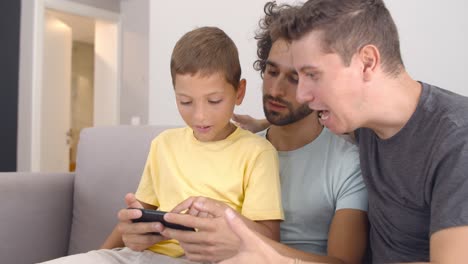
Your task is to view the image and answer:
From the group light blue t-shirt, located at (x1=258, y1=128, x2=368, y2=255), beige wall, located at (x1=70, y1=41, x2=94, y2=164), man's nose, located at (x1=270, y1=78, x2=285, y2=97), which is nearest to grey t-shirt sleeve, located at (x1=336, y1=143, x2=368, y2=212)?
light blue t-shirt, located at (x1=258, y1=128, x2=368, y2=255)

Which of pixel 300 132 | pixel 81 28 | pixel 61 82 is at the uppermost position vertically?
pixel 81 28

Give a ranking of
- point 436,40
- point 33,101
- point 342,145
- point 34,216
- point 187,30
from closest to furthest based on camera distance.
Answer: point 342,145, point 436,40, point 34,216, point 187,30, point 33,101

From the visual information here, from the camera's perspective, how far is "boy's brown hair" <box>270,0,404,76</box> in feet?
3.42

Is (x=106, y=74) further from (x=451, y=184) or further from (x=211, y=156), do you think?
(x=451, y=184)

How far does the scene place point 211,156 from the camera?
133 cm

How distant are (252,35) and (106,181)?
0.87 metres

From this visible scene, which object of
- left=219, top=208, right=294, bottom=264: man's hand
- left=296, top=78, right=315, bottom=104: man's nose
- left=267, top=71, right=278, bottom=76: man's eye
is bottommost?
left=219, top=208, right=294, bottom=264: man's hand

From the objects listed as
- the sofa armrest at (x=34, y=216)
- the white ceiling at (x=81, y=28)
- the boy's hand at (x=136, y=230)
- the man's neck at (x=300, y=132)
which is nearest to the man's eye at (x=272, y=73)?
the man's neck at (x=300, y=132)

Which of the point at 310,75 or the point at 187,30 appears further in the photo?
A: the point at 187,30

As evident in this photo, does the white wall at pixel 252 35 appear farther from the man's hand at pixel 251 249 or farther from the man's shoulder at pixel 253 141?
the man's hand at pixel 251 249

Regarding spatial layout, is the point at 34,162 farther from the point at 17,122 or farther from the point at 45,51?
the point at 45,51

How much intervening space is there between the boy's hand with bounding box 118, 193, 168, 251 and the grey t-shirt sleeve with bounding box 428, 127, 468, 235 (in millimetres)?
621

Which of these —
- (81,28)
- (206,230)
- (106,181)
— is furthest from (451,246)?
(81,28)

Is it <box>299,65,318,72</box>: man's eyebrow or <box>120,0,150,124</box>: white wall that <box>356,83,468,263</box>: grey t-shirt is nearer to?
<box>299,65,318,72</box>: man's eyebrow
